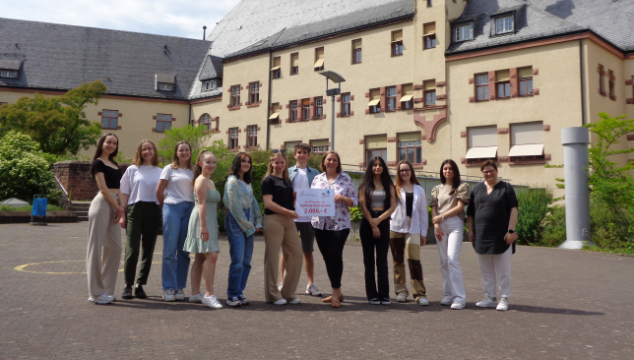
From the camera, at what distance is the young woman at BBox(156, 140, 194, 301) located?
706 centimetres

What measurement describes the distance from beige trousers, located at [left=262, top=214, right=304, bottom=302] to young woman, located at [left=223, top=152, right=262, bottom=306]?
0.72 ft

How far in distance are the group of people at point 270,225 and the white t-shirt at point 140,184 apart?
13mm

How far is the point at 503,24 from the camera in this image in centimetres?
3067

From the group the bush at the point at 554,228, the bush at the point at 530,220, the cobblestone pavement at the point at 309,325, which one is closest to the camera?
the cobblestone pavement at the point at 309,325

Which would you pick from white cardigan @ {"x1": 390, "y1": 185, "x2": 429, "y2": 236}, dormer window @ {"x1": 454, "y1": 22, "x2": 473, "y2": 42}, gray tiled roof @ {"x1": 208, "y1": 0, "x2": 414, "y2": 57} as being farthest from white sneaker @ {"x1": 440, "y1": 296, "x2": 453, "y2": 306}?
gray tiled roof @ {"x1": 208, "y1": 0, "x2": 414, "y2": 57}

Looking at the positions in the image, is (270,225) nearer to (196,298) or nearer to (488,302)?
(196,298)

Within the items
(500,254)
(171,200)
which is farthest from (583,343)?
(171,200)

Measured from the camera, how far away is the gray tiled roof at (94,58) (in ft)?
147

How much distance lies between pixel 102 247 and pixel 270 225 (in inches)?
84.5

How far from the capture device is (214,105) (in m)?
45.2

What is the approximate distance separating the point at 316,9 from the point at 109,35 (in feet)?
64.3

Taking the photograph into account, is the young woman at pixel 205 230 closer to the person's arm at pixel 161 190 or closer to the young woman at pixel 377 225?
the person's arm at pixel 161 190

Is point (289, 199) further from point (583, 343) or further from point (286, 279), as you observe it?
point (583, 343)

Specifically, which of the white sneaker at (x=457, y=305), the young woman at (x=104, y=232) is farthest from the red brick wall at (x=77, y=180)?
the white sneaker at (x=457, y=305)
